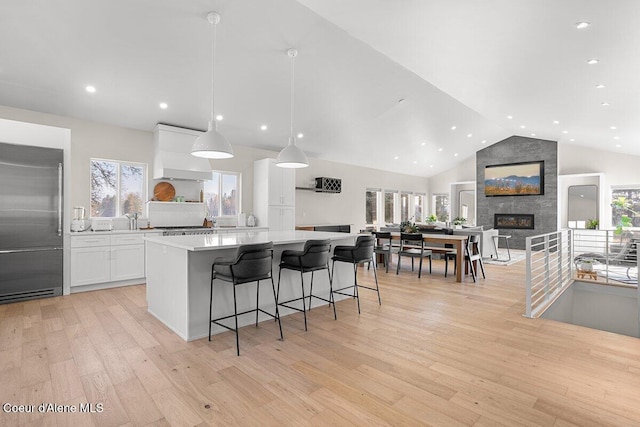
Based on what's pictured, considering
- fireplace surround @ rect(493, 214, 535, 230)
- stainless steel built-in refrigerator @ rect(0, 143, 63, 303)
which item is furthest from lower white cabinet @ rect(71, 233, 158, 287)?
fireplace surround @ rect(493, 214, 535, 230)

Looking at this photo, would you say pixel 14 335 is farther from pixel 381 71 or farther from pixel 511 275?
pixel 511 275

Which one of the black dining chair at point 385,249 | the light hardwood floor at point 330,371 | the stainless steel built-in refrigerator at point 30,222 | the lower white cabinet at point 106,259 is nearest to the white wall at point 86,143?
the stainless steel built-in refrigerator at point 30,222

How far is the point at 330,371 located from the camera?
2.50m

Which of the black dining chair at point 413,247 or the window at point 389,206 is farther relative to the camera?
the window at point 389,206

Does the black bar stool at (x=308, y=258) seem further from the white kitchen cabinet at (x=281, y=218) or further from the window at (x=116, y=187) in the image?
the window at (x=116, y=187)

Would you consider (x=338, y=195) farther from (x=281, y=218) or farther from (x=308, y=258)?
(x=308, y=258)

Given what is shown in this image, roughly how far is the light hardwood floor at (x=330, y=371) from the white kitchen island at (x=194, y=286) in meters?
0.17

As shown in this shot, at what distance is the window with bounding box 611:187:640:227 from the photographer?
8969 mm

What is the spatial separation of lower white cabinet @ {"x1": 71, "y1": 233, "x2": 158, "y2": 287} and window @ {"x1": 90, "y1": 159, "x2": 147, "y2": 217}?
0.81 m

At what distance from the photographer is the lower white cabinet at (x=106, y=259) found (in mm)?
4848

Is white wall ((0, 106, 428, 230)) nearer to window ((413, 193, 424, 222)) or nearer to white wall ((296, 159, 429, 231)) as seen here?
white wall ((296, 159, 429, 231))

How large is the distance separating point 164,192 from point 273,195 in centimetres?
215

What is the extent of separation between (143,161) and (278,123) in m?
2.60

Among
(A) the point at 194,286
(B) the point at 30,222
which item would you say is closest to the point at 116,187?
(B) the point at 30,222
